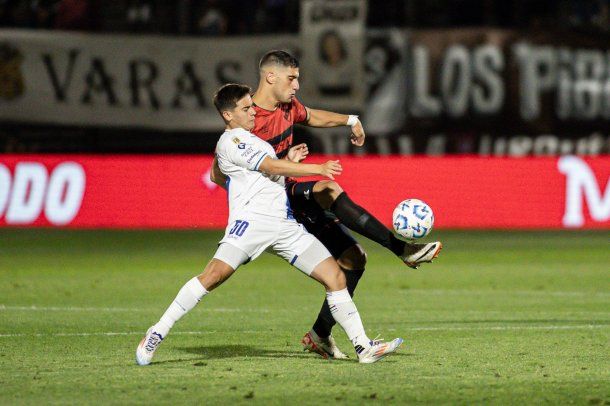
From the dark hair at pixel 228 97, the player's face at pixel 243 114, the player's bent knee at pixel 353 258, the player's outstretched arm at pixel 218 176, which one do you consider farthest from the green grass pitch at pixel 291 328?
the dark hair at pixel 228 97

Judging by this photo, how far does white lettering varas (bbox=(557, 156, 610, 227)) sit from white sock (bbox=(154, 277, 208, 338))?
12387mm

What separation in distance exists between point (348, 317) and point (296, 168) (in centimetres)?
109

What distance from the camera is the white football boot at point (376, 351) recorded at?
802cm

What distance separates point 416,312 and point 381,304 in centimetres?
74

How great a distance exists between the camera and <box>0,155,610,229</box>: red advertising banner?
19.2m

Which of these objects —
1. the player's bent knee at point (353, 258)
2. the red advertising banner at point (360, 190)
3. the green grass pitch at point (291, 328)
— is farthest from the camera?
the red advertising banner at point (360, 190)

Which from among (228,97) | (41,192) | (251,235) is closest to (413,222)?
(251,235)

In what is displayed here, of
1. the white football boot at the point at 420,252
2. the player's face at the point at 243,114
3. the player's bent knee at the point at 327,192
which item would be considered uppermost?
the player's face at the point at 243,114

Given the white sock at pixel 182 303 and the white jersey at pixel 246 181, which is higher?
the white jersey at pixel 246 181

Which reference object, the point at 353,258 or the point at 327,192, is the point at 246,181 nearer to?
the point at 327,192

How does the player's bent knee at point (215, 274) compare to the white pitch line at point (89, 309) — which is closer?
the player's bent knee at point (215, 274)

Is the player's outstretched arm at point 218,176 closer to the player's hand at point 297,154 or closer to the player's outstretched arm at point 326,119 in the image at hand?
the player's hand at point 297,154

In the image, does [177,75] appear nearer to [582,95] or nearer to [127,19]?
[127,19]

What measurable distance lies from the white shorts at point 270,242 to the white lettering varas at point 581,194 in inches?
467
